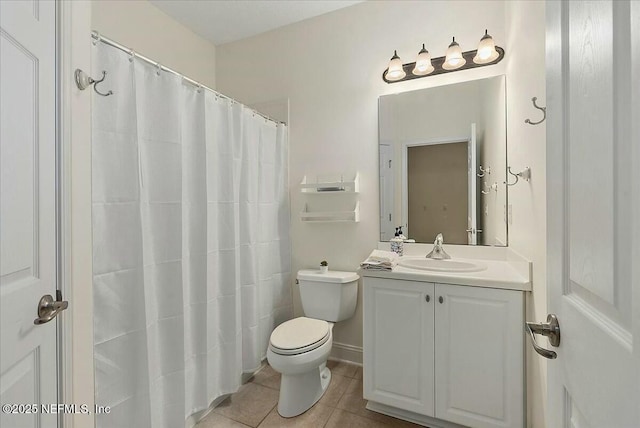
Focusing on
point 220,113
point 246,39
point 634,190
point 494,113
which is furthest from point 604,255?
point 246,39

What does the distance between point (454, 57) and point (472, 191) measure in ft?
2.89

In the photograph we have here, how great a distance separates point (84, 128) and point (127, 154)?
0.21 metres

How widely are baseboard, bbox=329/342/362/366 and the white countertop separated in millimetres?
915

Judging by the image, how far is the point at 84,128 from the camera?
103 centimetres

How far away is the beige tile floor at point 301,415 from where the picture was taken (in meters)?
1.56

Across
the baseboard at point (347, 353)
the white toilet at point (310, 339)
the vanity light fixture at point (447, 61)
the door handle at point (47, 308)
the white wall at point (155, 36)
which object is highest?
the white wall at point (155, 36)

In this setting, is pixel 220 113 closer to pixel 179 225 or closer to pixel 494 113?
pixel 179 225

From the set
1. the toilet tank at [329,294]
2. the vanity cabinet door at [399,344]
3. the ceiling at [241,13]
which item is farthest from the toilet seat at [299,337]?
the ceiling at [241,13]

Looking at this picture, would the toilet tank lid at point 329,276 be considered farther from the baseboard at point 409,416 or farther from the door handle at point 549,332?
the door handle at point 549,332

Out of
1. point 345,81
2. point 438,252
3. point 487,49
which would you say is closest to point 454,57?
point 487,49

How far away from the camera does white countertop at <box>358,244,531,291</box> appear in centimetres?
130

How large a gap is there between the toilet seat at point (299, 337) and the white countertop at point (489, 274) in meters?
0.50

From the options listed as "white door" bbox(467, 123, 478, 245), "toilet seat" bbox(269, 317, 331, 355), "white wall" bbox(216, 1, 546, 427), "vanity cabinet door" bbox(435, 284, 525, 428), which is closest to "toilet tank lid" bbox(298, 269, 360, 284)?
"white wall" bbox(216, 1, 546, 427)

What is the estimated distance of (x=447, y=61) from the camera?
1.81 metres
